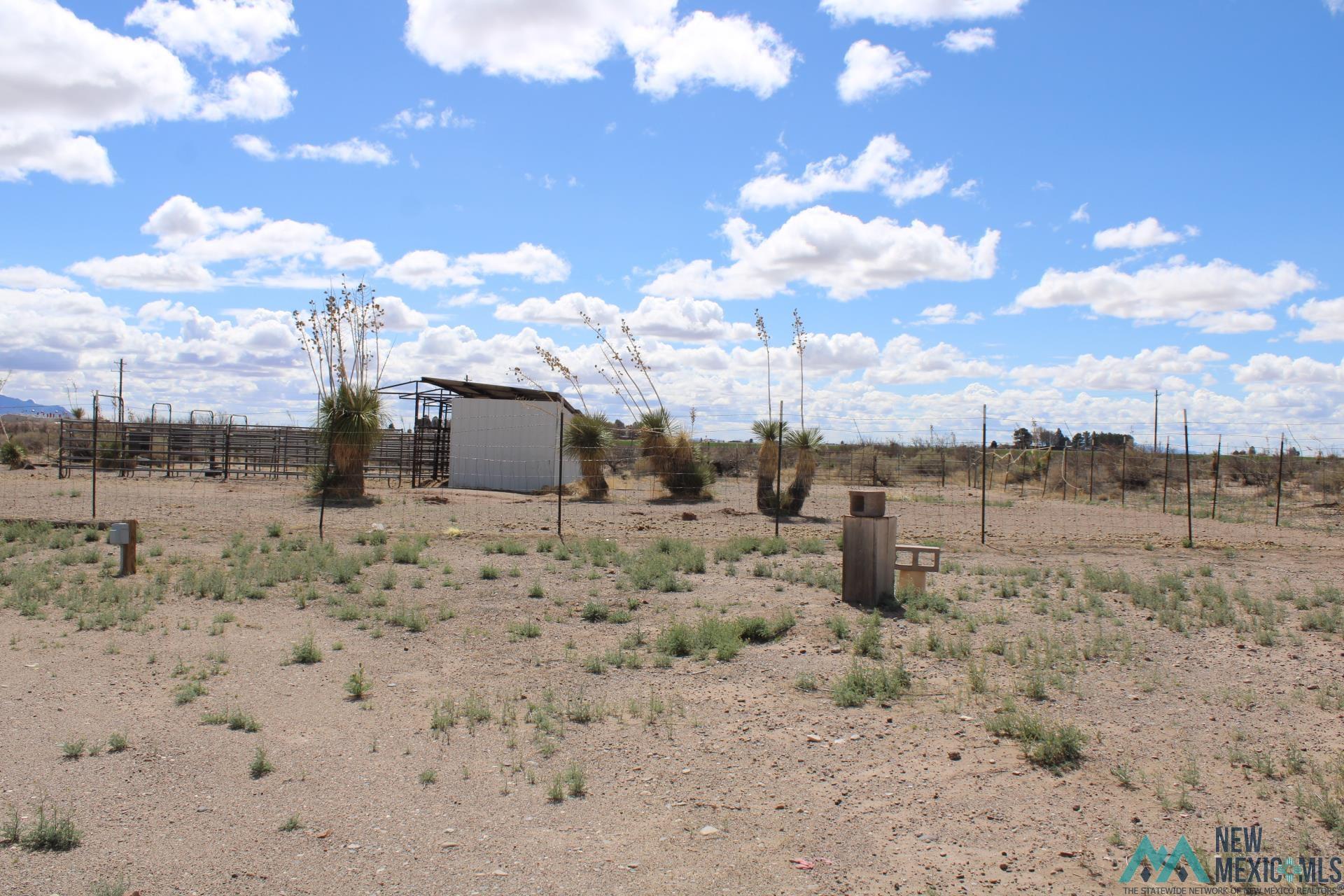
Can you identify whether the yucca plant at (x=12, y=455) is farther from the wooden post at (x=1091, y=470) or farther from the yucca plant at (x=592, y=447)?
the wooden post at (x=1091, y=470)

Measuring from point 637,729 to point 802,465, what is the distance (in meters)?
17.3

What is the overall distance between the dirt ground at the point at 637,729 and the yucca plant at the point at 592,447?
43.1 ft

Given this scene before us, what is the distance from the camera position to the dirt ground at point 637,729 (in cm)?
486

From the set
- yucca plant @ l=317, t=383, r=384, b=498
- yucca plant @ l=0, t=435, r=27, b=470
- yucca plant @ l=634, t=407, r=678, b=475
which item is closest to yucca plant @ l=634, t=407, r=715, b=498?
yucca plant @ l=634, t=407, r=678, b=475

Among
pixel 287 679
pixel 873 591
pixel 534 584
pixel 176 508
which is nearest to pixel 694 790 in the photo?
pixel 287 679

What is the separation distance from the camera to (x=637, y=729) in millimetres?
6887

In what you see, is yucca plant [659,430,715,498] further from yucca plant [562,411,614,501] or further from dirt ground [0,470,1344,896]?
dirt ground [0,470,1344,896]

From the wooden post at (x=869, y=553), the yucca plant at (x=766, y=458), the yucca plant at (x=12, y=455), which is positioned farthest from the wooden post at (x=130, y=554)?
the yucca plant at (x=12, y=455)

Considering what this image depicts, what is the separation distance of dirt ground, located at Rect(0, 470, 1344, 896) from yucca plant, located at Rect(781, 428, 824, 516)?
390 inches

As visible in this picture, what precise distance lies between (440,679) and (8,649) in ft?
14.2

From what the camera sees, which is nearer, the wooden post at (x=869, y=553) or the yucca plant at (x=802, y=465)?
the wooden post at (x=869, y=553)

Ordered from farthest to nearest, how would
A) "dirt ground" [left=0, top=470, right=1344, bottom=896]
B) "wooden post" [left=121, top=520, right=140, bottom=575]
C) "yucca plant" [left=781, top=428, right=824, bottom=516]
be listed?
"yucca plant" [left=781, top=428, right=824, bottom=516]
"wooden post" [left=121, top=520, right=140, bottom=575]
"dirt ground" [left=0, top=470, right=1344, bottom=896]

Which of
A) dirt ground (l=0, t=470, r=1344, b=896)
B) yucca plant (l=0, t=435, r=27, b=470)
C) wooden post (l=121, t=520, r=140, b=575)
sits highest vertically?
yucca plant (l=0, t=435, r=27, b=470)

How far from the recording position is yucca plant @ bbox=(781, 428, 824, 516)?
23.6 m
